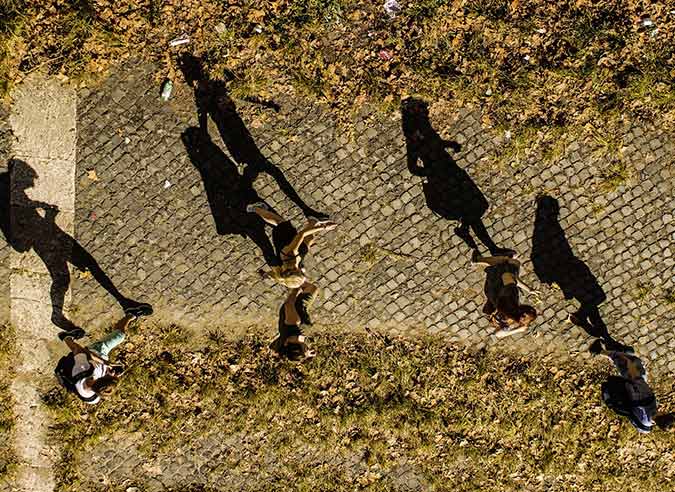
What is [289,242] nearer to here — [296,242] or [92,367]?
[296,242]

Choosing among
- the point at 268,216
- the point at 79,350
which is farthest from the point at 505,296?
the point at 79,350

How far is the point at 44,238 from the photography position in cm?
745

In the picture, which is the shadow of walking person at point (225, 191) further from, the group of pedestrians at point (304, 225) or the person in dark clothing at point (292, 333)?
the person in dark clothing at point (292, 333)

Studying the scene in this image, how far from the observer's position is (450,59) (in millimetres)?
7391

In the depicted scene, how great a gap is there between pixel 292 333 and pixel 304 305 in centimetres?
41

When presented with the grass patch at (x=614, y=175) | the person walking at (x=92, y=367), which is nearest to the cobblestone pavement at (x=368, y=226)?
the grass patch at (x=614, y=175)

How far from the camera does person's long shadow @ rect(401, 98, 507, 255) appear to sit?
746 centimetres

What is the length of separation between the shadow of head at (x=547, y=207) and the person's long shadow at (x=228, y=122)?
3.27m

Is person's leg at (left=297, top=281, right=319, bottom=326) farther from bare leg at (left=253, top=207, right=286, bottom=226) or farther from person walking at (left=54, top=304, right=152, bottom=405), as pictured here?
person walking at (left=54, top=304, right=152, bottom=405)

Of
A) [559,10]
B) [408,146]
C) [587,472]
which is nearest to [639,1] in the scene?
[559,10]

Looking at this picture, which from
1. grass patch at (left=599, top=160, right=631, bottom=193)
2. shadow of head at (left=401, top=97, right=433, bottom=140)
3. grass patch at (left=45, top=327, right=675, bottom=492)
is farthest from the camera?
grass patch at (left=45, top=327, right=675, bottom=492)

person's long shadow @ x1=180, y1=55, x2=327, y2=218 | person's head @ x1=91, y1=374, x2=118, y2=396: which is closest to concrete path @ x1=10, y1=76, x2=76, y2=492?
person's head @ x1=91, y1=374, x2=118, y2=396

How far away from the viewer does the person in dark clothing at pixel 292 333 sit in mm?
7135

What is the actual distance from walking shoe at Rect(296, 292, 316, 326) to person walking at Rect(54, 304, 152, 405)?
2116 mm
